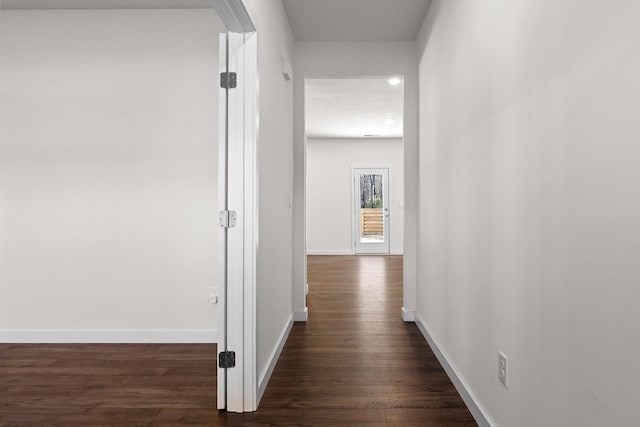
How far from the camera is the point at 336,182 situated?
29.5 ft

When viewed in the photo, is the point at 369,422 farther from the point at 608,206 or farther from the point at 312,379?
the point at 608,206

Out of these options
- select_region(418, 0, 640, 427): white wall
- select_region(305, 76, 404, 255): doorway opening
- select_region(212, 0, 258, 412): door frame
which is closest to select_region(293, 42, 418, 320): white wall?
select_region(418, 0, 640, 427): white wall

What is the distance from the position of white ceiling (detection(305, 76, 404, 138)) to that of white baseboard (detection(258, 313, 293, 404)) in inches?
111

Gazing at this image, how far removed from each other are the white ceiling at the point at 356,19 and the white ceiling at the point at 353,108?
2.36 feet

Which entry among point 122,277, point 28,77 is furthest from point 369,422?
point 28,77

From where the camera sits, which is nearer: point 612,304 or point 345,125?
point 612,304

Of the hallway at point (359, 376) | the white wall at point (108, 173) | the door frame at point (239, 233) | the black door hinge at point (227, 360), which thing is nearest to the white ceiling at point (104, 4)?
the white wall at point (108, 173)

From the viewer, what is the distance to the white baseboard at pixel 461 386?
71.1 inches

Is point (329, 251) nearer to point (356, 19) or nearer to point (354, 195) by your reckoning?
point (354, 195)

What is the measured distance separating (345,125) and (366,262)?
2.76 meters

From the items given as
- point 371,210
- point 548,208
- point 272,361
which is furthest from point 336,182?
point 548,208

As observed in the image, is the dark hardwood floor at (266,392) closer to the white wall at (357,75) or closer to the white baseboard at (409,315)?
the white baseboard at (409,315)

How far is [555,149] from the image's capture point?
1228 mm

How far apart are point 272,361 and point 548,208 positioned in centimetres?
190
